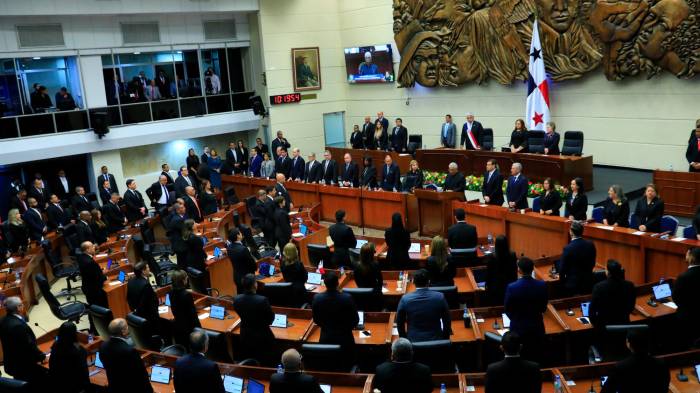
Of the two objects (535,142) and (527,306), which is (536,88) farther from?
(527,306)

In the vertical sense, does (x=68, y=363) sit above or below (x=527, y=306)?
below

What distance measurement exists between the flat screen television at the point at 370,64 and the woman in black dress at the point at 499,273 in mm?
13323

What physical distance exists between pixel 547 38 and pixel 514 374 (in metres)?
12.1

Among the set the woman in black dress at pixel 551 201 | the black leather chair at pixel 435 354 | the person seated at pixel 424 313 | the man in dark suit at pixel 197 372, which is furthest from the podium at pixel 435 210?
the man in dark suit at pixel 197 372

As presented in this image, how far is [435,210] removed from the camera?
12609 mm

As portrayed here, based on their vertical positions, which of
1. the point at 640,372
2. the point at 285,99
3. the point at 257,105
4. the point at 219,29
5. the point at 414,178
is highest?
the point at 219,29

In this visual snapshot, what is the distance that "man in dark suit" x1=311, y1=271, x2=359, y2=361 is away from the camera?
20.1 feet

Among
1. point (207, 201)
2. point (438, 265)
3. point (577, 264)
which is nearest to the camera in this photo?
point (438, 265)

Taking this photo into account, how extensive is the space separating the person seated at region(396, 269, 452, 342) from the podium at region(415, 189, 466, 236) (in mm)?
6585

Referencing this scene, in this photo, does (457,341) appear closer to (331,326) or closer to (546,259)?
(331,326)

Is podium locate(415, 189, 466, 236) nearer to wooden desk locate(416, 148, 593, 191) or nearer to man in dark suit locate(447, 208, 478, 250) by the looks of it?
wooden desk locate(416, 148, 593, 191)

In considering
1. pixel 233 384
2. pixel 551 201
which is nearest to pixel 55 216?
pixel 233 384

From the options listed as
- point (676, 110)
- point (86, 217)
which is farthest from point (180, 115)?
point (676, 110)

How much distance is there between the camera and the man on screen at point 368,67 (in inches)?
805
